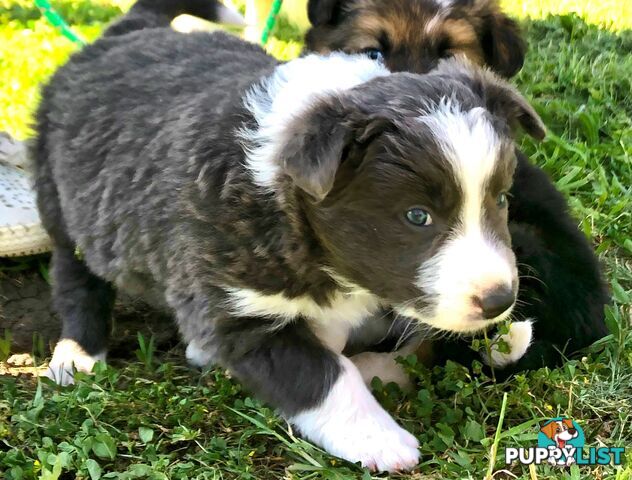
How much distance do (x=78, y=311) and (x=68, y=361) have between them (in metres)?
0.26

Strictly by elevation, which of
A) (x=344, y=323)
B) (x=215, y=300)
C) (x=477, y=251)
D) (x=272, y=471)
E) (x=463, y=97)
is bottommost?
(x=272, y=471)

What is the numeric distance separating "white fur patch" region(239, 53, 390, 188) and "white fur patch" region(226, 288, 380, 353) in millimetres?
415

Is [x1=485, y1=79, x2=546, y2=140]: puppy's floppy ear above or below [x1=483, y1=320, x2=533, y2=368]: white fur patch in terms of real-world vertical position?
above

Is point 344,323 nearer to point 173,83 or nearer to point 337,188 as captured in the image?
point 337,188

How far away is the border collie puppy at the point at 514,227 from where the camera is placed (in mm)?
3117

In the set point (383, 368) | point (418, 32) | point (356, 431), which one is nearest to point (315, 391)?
point (356, 431)

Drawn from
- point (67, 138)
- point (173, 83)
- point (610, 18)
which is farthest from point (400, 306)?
point (610, 18)

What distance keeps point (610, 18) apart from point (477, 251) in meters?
6.36

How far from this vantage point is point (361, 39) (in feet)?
13.0

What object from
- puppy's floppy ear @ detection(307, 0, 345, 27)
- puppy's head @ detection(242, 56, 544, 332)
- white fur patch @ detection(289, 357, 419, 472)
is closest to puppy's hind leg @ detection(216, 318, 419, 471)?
white fur patch @ detection(289, 357, 419, 472)

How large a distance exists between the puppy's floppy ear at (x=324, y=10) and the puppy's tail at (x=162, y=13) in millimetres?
475

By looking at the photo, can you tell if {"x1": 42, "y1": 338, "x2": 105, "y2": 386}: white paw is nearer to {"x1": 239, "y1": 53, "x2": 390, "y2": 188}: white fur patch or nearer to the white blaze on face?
{"x1": 239, "y1": 53, "x2": 390, "y2": 188}: white fur patch

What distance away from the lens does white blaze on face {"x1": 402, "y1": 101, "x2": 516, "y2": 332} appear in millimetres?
2236

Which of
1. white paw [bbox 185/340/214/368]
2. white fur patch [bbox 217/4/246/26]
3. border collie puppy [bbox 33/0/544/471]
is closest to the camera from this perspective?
border collie puppy [bbox 33/0/544/471]
